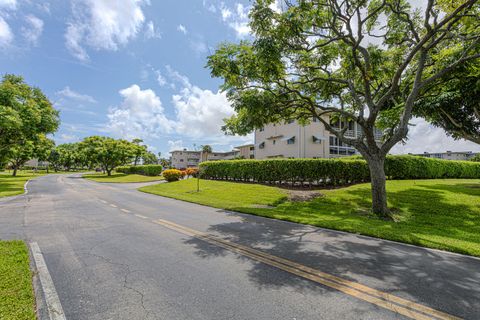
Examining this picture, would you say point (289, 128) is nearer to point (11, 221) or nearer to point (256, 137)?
point (256, 137)

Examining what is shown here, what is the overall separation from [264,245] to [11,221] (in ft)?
30.0

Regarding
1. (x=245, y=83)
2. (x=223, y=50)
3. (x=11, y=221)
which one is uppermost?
(x=223, y=50)

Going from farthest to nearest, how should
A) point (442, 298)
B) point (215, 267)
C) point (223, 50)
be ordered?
point (223, 50) → point (215, 267) → point (442, 298)

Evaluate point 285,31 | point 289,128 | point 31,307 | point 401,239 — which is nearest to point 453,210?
point 401,239

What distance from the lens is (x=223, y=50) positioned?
34.3 feet

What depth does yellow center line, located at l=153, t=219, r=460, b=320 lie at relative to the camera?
3.04 m

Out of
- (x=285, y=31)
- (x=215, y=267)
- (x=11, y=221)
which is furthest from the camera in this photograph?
(x=285, y=31)

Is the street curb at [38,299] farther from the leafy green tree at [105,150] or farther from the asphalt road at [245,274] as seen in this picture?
the leafy green tree at [105,150]

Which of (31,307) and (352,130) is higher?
(352,130)

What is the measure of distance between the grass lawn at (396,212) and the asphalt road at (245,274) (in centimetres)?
109

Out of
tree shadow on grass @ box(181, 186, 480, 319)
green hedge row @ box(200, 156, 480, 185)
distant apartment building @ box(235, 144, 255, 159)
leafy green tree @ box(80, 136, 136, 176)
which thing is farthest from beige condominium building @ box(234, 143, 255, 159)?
tree shadow on grass @ box(181, 186, 480, 319)

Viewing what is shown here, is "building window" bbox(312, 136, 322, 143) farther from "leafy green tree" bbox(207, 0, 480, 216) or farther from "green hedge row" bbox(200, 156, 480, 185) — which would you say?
"leafy green tree" bbox(207, 0, 480, 216)

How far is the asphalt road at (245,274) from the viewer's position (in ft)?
10.3

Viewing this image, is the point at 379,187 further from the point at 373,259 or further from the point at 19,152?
the point at 19,152
